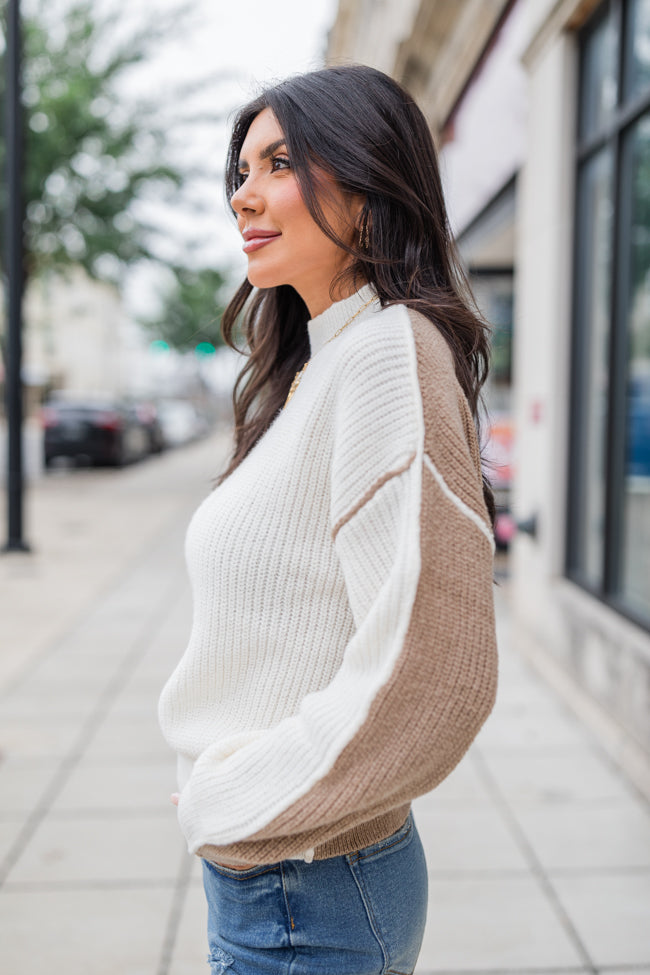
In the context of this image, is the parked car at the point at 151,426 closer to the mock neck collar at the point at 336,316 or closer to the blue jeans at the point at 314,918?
the mock neck collar at the point at 336,316

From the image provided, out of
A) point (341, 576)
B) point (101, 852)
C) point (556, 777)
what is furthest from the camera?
point (556, 777)

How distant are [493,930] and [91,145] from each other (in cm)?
1355

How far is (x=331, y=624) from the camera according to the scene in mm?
1230

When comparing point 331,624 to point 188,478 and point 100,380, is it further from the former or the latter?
point 100,380

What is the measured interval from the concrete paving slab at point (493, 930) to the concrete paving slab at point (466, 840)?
0.35 feet

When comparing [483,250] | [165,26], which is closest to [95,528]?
[483,250]

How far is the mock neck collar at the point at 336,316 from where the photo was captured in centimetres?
136

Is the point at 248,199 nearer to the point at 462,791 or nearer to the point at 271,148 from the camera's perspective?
the point at 271,148

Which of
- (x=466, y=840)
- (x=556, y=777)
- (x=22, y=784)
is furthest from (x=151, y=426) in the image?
(x=466, y=840)

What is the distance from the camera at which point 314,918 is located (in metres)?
1.24

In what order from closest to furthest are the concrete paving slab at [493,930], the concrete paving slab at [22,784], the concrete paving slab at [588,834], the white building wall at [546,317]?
the concrete paving slab at [493,930] → the concrete paving slab at [588,834] → the concrete paving slab at [22,784] → the white building wall at [546,317]

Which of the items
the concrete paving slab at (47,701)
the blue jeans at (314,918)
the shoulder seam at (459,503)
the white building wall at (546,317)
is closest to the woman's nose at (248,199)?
the shoulder seam at (459,503)

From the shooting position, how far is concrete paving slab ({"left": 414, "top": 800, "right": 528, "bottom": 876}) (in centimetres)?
329

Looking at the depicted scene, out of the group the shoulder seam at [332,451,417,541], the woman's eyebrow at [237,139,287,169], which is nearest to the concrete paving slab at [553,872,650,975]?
the shoulder seam at [332,451,417,541]
